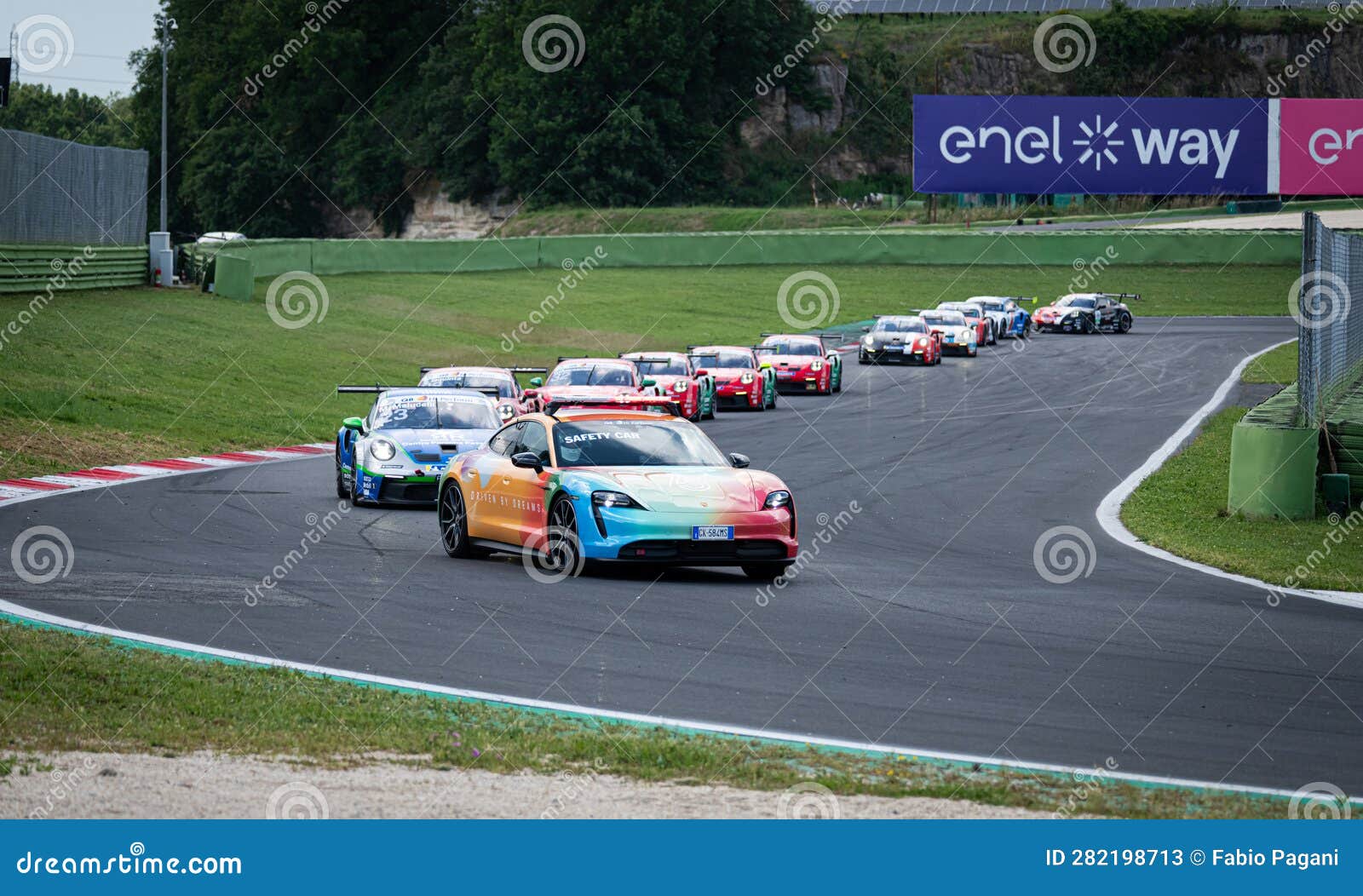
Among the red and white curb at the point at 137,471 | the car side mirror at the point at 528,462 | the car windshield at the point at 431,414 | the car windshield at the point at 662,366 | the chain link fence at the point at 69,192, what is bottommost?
the red and white curb at the point at 137,471

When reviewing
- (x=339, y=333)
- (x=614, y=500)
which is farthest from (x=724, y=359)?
(x=614, y=500)

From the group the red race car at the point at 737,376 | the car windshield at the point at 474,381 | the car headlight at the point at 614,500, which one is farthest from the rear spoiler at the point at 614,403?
the red race car at the point at 737,376

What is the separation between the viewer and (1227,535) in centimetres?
1655

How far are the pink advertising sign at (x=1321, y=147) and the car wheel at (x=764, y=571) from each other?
42.4 m

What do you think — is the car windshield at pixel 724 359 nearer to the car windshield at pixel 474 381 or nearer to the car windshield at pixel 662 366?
the car windshield at pixel 662 366

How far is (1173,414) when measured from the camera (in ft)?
106

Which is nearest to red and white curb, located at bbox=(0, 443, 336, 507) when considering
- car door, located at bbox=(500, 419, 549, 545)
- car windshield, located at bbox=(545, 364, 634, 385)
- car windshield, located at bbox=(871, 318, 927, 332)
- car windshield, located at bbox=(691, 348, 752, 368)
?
car windshield, located at bbox=(545, 364, 634, 385)

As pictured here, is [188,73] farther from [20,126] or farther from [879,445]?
[879,445]

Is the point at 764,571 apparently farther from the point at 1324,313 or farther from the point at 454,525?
the point at 1324,313

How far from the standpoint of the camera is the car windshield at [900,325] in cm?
4675

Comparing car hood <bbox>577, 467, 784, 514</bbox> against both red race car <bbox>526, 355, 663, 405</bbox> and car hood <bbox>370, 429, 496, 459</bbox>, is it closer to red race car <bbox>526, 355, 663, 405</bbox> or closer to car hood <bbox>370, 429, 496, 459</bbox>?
car hood <bbox>370, 429, 496, 459</bbox>

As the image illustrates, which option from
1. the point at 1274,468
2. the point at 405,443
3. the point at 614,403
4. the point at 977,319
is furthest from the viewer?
the point at 977,319

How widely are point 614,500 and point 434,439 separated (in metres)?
6.00

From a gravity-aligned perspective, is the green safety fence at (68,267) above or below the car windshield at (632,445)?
above
